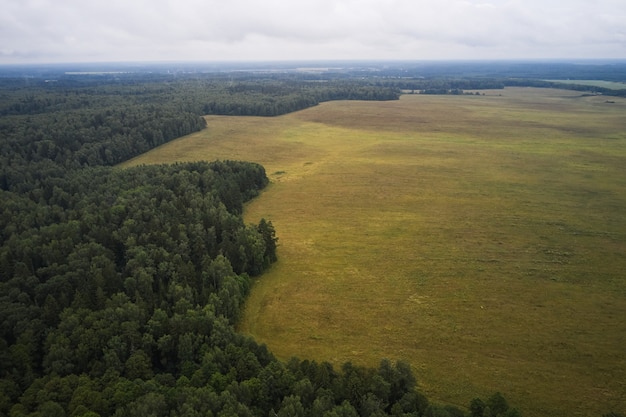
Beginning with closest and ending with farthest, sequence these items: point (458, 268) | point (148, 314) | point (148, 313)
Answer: point (148, 314) < point (148, 313) < point (458, 268)

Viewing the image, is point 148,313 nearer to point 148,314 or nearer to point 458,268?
point 148,314

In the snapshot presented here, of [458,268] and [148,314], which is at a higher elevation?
[148,314]

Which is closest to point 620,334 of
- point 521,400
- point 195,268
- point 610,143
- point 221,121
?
point 521,400

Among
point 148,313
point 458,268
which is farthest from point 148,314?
point 458,268

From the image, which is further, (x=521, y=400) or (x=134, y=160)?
(x=134, y=160)

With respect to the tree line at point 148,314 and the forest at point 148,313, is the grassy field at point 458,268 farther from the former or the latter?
the tree line at point 148,314

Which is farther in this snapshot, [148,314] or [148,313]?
[148,313]

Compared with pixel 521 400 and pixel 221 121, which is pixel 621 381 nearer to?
pixel 521 400
